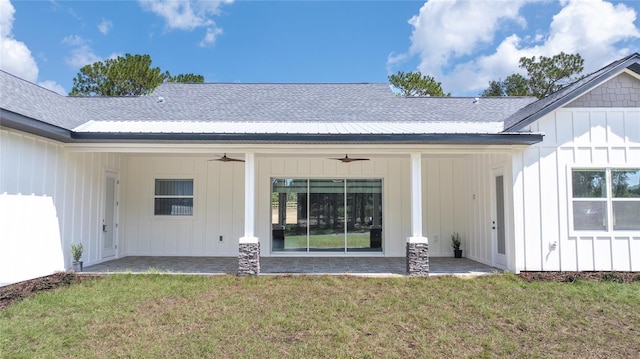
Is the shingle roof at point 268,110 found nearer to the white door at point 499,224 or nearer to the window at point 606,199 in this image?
the white door at point 499,224

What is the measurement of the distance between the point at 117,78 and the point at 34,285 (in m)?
20.0

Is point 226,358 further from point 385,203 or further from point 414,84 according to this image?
point 414,84

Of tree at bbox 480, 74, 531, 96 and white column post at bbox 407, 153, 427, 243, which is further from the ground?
tree at bbox 480, 74, 531, 96

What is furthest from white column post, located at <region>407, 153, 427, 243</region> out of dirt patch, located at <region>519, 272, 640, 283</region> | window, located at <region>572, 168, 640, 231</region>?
window, located at <region>572, 168, 640, 231</region>

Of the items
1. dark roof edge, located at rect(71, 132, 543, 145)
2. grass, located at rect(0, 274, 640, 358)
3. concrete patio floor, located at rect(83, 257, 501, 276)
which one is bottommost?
grass, located at rect(0, 274, 640, 358)

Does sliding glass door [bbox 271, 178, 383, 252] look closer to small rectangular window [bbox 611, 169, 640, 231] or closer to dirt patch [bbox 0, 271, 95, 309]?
dirt patch [bbox 0, 271, 95, 309]

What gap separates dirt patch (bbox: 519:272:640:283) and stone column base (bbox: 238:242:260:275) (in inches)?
221

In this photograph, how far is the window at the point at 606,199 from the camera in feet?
26.5

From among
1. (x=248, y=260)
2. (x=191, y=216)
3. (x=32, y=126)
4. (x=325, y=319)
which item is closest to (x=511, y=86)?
(x=191, y=216)

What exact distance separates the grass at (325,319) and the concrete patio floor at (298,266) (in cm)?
89

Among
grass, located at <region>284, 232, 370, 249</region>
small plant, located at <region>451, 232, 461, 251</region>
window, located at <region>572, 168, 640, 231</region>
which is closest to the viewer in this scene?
window, located at <region>572, 168, 640, 231</region>

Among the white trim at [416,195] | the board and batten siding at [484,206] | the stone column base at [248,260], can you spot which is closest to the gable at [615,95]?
the board and batten siding at [484,206]

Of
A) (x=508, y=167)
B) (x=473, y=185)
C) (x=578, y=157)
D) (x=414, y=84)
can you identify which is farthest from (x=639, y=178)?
(x=414, y=84)

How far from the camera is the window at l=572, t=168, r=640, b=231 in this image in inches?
318
